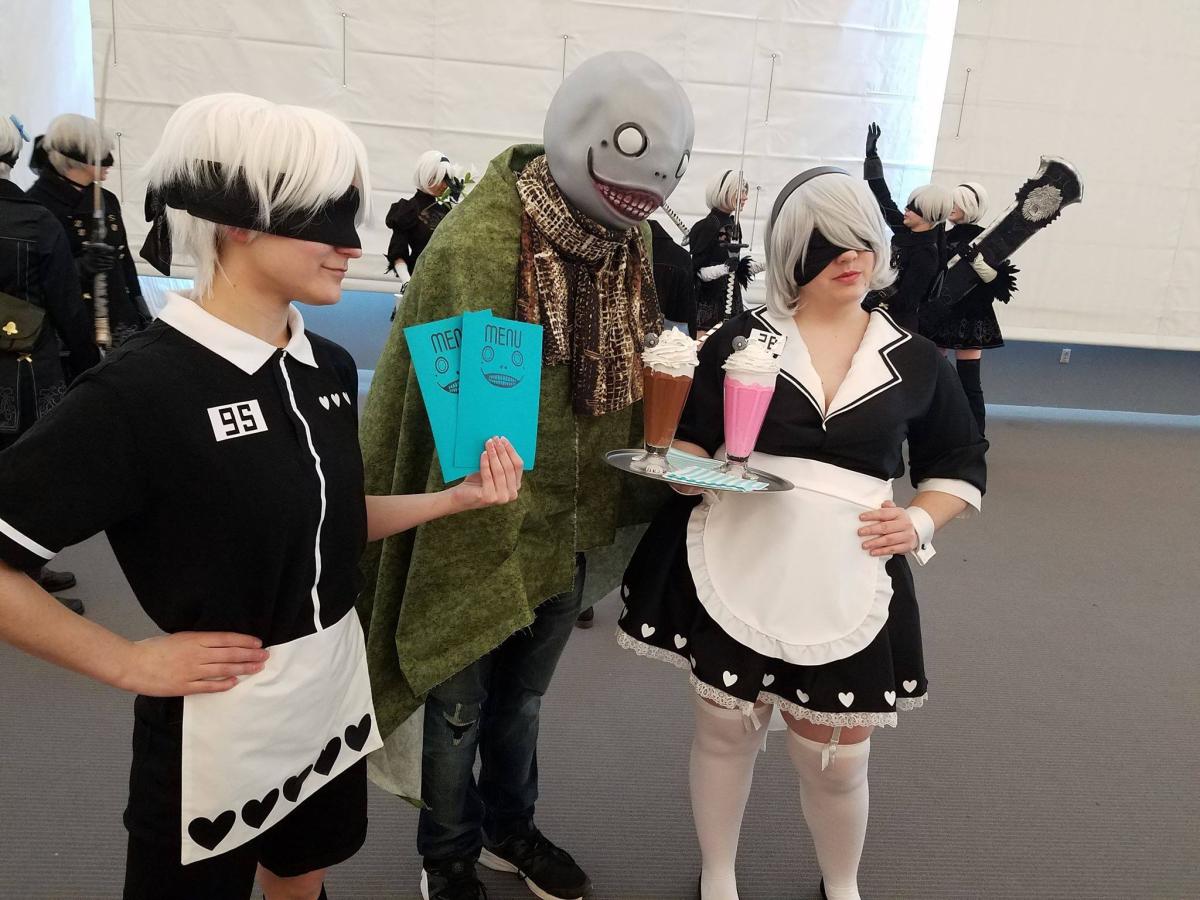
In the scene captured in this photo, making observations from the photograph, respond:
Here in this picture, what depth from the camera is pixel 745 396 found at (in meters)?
1.27

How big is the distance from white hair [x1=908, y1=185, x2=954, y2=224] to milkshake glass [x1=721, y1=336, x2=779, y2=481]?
3.50 metres

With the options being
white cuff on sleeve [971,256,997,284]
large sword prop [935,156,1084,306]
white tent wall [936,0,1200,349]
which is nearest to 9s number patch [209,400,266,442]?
large sword prop [935,156,1084,306]

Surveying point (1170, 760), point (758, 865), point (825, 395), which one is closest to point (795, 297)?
point (825, 395)

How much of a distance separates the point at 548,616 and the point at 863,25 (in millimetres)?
5247

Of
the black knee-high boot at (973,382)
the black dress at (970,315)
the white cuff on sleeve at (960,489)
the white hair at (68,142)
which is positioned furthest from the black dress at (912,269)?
the white hair at (68,142)

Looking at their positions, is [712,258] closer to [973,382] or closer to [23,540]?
[973,382]

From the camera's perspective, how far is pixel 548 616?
4.99 ft

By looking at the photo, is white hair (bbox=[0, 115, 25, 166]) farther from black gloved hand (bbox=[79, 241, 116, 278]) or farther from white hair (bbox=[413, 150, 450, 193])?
white hair (bbox=[413, 150, 450, 193])

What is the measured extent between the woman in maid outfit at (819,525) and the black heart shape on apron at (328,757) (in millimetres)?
537

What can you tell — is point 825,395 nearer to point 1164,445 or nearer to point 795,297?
point 795,297

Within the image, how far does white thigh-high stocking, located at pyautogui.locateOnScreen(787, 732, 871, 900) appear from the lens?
1448 millimetres

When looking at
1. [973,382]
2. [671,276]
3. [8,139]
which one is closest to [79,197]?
[8,139]

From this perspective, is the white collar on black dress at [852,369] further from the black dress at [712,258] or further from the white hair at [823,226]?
the black dress at [712,258]

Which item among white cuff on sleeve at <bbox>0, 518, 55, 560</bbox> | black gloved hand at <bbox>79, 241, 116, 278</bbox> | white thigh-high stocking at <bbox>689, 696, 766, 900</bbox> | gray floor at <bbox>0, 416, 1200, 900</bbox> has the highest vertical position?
black gloved hand at <bbox>79, 241, 116, 278</bbox>
